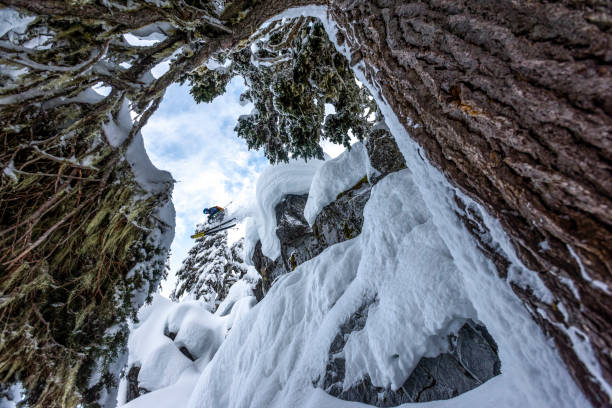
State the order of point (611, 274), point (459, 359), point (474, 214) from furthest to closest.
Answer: point (459, 359)
point (474, 214)
point (611, 274)

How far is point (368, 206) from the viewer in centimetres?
347

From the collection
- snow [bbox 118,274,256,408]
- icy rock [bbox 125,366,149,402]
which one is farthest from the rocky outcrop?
icy rock [bbox 125,366,149,402]

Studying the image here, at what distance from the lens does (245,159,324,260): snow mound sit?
790cm

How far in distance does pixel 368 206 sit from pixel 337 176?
2645mm

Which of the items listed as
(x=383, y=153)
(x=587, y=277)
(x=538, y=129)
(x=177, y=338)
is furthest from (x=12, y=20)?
(x=177, y=338)

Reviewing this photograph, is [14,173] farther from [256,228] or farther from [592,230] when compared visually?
[256,228]

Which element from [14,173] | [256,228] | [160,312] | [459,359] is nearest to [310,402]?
[459,359]

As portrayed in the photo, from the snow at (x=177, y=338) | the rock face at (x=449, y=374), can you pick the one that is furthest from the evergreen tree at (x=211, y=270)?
the rock face at (x=449, y=374)

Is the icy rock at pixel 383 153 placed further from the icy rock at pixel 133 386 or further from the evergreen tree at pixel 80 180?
the icy rock at pixel 133 386

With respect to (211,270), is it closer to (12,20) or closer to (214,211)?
(214,211)

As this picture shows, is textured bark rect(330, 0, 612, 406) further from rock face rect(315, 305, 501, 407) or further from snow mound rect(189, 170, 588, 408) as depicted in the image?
rock face rect(315, 305, 501, 407)

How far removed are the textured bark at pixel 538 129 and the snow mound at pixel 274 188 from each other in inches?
263

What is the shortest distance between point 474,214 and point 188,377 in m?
9.95

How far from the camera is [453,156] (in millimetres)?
1220
